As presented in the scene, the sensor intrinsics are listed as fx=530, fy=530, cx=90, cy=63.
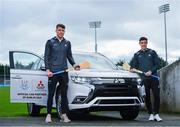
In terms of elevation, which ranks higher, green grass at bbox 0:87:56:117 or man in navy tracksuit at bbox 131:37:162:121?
man in navy tracksuit at bbox 131:37:162:121

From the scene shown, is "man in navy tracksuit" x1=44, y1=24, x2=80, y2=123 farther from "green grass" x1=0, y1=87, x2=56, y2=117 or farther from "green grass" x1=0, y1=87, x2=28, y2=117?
"green grass" x1=0, y1=87, x2=28, y2=117

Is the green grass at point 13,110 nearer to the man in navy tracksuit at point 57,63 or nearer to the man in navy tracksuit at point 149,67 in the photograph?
the man in navy tracksuit at point 57,63

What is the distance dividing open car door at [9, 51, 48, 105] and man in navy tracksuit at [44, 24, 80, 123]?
2.93 feet

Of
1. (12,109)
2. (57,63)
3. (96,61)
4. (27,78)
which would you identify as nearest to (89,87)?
(57,63)

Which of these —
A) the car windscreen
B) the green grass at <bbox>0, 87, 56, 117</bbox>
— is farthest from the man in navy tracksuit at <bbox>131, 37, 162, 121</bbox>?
the green grass at <bbox>0, 87, 56, 117</bbox>

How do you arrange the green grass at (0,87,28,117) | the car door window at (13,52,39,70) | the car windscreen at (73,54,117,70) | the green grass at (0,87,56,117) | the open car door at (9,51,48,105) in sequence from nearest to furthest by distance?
Result: the open car door at (9,51,48,105), the car windscreen at (73,54,117,70), the car door window at (13,52,39,70), the green grass at (0,87,56,117), the green grass at (0,87,28,117)

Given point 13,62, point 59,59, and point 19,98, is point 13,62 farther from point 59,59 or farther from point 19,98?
point 59,59

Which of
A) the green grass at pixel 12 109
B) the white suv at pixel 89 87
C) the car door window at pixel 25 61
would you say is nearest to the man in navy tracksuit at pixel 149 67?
the white suv at pixel 89 87

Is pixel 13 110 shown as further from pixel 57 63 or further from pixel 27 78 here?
pixel 57 63

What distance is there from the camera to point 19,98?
39.5ft

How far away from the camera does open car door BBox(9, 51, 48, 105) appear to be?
11.7 metres

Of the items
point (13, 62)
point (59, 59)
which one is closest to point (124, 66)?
point (59, 59)

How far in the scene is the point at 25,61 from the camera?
12469mm

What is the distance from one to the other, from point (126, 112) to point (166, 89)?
A: 3.54 metres
